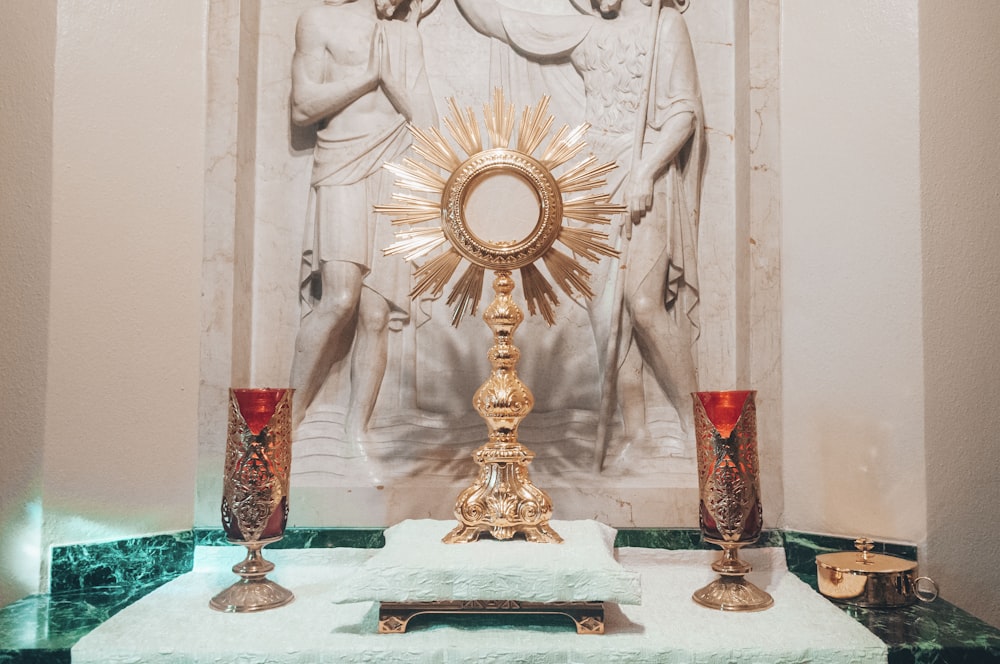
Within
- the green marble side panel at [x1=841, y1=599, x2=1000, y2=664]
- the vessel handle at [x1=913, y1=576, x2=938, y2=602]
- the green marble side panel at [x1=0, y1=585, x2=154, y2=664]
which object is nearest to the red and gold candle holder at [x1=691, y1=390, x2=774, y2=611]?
the green marble side panel at [x1=841, y1=599, x2=1000, y2=664]

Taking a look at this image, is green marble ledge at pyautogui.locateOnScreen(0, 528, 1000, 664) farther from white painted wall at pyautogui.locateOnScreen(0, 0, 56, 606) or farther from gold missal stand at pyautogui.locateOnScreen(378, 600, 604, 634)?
gold missal stand at pyautogui.locateOnScreen(378, 600, 604, 634)

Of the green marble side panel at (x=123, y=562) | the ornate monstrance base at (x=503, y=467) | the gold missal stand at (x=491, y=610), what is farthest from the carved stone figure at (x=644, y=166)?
the green marble side panel at (x=123, y=562)

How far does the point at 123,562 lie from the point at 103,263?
0.86 metres

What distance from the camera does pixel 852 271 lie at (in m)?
2.48

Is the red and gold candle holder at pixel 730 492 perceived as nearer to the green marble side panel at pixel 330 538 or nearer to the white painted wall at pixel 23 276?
the green marble side panel at pixel 330 538

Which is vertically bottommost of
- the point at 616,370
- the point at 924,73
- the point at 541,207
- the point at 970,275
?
the point at 616,370

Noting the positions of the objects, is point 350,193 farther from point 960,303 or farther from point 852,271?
point 960,303

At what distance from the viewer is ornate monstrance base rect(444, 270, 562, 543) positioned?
7.13ft

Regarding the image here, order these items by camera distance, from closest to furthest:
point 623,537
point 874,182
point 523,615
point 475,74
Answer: point 523,615, point 874,182, point 623,537, point 475,74

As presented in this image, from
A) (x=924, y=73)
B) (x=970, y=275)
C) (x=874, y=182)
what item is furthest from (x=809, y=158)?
(x=970, y=275)

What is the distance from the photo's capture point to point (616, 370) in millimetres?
2758

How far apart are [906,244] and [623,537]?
3.90ft

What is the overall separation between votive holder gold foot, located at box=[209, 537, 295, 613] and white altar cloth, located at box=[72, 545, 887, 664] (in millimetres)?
28

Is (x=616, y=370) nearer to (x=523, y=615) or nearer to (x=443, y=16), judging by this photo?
(x=523, y=615)
